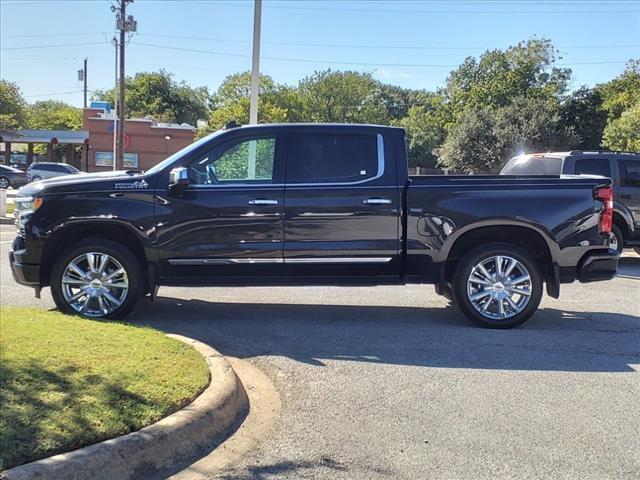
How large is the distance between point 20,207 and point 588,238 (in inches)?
239

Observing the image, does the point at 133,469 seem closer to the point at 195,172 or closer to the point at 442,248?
the point at 195,172

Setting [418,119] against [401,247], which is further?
[418,119]

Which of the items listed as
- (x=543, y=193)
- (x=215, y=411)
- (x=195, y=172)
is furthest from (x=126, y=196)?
(x=543, y=193)

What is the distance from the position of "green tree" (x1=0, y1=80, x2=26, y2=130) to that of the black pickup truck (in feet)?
150

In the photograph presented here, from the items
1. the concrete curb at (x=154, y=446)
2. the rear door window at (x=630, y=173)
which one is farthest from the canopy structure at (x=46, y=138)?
the concrete curb at (x=154, y=446)

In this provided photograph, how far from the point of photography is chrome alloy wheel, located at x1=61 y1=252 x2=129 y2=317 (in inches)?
→ 253

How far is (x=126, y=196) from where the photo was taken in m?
6.37

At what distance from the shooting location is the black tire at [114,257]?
6.41m

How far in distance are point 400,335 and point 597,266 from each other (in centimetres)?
230

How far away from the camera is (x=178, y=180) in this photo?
20.5 feet

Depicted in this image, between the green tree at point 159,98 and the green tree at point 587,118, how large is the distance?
4641cm

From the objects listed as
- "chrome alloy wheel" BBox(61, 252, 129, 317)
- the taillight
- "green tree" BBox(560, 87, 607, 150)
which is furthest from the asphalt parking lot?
"green tree" BBox(560, 87, 607, 150)

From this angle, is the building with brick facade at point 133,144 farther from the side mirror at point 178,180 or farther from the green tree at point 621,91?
the side mirror at point 178,180

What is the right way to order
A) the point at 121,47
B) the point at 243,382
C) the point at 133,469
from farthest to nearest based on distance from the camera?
the point at 121,47 < the point at 243,382 < the point at 133,469
